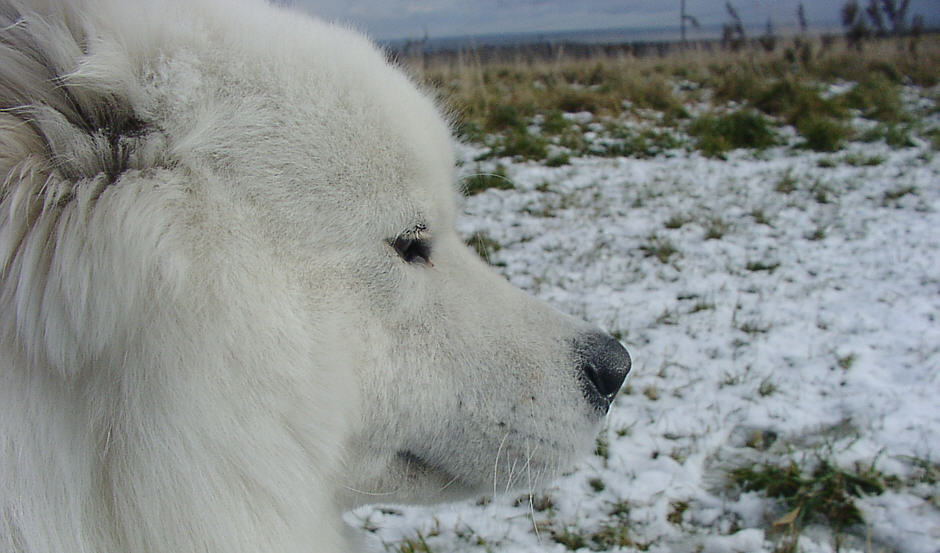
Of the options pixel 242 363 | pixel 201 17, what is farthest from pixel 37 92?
pixel 242 363

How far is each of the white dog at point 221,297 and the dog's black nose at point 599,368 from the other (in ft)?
0.23

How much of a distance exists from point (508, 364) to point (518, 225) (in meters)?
3.51

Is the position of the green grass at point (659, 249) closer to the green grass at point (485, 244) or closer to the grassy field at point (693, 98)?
the green grass at point (485, 244)

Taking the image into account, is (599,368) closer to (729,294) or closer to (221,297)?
(221,297)

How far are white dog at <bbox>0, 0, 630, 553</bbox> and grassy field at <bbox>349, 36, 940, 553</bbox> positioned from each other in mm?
661

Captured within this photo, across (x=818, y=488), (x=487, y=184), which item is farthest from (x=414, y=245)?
(x=487, y=184)

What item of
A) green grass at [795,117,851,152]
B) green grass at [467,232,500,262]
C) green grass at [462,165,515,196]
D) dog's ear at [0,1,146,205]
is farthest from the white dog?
green grass at [795,117,851,152]

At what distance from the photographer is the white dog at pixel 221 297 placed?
81cm

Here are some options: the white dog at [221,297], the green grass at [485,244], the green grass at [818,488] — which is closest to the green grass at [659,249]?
the green grass at [485,244]

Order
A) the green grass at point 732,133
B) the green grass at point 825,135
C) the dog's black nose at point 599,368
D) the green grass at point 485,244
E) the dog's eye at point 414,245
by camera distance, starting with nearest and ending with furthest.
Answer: the dog's eye at point 414,245 → the dog's black nose at point 599,368 → the green grass at point 485,244 → the green grass at point 825,135 → the green grass at point 732,133

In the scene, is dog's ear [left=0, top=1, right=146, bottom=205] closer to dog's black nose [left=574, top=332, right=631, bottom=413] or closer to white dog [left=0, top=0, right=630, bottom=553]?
white dog [left=0, top=0, right=630, bottom=553]

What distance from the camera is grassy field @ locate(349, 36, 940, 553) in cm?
201

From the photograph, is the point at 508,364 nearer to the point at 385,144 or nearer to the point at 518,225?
the point at 385,144

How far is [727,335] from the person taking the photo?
315 centimetres
